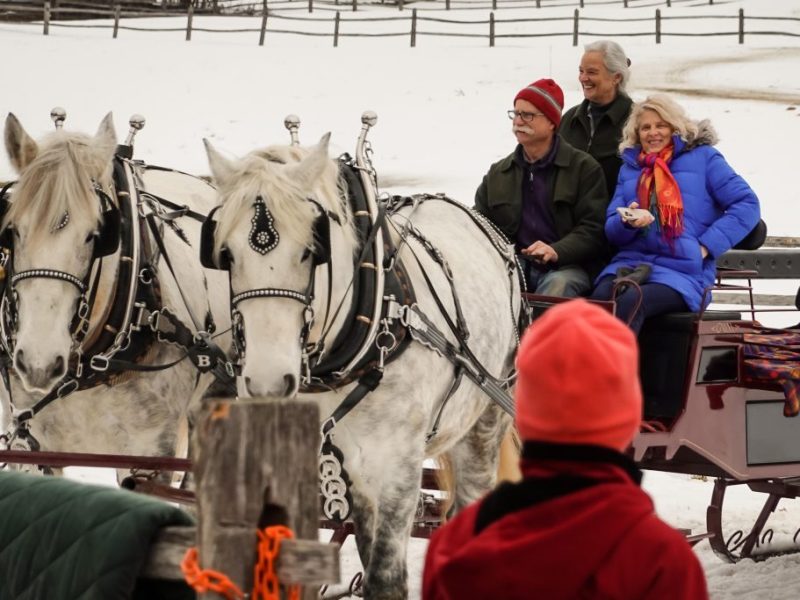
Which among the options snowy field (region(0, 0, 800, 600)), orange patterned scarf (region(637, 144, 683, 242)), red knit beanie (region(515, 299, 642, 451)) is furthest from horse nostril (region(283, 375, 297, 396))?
snowy field (region(0, 0, 800, 600))

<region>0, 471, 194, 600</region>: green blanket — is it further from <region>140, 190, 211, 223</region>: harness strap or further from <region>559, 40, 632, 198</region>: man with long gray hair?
<region>559, 40, 632, 198</region>: man with long gray hair

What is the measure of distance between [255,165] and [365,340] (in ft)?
2.00

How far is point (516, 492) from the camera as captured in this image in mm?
1769

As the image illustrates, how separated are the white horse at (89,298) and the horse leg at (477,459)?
1.12 metres

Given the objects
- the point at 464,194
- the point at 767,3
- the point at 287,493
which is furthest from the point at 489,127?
the point at 287,493

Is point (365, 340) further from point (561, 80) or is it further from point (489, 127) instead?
point (561, 80)

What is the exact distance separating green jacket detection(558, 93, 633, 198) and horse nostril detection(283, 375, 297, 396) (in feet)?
8.15

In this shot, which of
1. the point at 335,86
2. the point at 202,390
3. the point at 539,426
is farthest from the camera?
the point at 335,86

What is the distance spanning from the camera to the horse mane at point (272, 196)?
370cm

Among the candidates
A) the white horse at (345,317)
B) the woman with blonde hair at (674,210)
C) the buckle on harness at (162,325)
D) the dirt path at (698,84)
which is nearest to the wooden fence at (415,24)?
the dirt path at (698,84)

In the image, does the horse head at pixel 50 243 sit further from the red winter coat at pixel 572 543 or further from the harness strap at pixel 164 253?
the red winter coat at pixel 572 543

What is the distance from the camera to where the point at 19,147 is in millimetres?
4066

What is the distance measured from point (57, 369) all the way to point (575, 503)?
2356mm

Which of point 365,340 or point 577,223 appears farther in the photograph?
point 577,223
